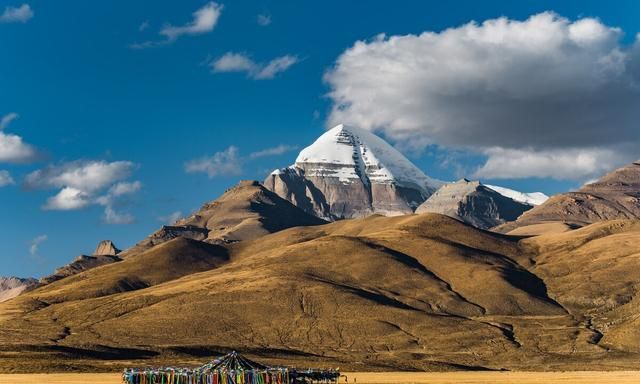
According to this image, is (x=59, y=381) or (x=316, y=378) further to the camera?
(x=59, y=381)

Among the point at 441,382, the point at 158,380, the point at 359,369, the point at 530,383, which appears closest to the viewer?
the point at 158,380

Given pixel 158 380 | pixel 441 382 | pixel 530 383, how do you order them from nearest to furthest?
pixel 158 380 < pixel 530 383 < pixel 441 382

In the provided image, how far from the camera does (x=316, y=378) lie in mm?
121125

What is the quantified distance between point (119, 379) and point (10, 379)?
56.8ft

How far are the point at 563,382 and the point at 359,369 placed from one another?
213 feet

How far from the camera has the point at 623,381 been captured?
447 ft

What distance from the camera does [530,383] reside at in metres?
132

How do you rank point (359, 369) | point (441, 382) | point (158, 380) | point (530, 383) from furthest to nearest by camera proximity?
point (359, 369)
point (441, 382)
point (530, 383)
point (158, 380)

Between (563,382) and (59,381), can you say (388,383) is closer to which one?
(563,382)

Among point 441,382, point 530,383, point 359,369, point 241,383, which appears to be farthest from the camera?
point 359,369

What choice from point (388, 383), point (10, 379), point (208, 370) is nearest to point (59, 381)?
point (10, 379)

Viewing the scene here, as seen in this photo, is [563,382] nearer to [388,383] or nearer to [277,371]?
[388,383]

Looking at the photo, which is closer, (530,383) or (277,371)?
(277,371)

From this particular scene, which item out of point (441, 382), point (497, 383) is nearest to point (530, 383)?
point (497, 383)
